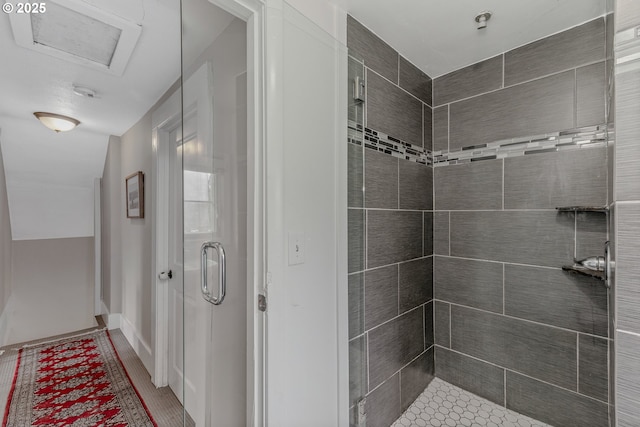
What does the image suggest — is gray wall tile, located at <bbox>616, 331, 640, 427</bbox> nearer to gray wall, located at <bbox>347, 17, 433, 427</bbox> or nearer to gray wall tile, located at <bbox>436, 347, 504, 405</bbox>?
gray wall, located at <bbox>347, 17, 433, 427</bbox>

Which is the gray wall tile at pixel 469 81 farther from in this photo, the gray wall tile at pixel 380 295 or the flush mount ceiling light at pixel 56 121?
the flush mount ceiling light at pixel 56 121

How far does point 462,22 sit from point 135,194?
2628 mm

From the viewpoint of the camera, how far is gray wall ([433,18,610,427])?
4.36 feet

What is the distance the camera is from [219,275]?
1135 millimetres

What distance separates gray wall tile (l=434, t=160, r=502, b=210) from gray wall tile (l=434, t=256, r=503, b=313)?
14.8 inches

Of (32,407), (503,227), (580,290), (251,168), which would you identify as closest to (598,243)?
(580,290)

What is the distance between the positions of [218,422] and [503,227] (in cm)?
184

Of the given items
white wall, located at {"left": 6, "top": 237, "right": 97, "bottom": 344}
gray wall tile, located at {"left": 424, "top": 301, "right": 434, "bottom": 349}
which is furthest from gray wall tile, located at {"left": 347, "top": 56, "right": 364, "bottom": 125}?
white wall, located at {"left": 6, "top": 237, "right": 97, "bottom": 344}

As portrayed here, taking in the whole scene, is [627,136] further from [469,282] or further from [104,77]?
[104,77]

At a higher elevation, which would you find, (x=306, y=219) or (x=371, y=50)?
(x=371, y=50)

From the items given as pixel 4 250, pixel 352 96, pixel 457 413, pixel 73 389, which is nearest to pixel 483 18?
pixel 352 96

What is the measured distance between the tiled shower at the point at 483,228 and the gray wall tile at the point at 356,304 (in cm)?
1

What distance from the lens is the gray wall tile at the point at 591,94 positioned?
129 cm

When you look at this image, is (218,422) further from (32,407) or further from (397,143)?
(397,143)
